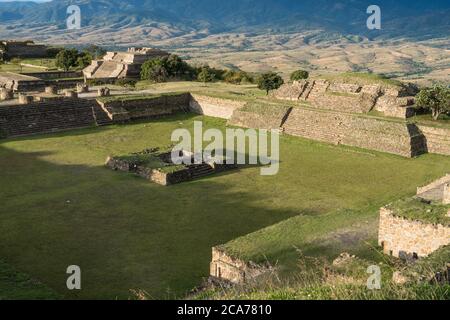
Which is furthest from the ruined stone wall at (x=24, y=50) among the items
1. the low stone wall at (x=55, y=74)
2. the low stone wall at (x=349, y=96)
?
the low stone wall at (x=349, y=96)

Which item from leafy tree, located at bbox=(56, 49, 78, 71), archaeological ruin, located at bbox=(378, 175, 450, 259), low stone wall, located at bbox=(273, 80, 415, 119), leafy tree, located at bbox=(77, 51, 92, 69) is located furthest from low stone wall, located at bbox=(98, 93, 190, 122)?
archaeological ruin, located at bbox=(378, 175, 450, 259)

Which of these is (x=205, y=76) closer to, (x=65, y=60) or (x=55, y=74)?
(x=55, y=74)

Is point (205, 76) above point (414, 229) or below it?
above

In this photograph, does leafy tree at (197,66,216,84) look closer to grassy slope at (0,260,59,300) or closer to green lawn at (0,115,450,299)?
green lawn at (0,115,450,299)

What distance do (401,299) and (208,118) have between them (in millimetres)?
26976

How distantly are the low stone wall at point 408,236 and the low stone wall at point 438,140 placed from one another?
43.7ft

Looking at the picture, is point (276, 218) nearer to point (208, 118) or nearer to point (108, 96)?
point (208, 118)

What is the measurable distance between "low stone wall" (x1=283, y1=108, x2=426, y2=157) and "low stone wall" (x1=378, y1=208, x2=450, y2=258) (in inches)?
486

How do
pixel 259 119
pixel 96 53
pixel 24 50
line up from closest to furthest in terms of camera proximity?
pixel 259 119, pixel 24 50, pixel 96 53

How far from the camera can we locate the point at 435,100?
27.1m

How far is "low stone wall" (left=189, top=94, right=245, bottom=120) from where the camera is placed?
32.3 meters

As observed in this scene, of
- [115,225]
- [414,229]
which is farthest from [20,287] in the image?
[414,229]

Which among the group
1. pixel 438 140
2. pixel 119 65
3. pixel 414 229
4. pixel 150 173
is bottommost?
pixel 150 173

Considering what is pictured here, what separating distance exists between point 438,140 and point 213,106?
1395cm
